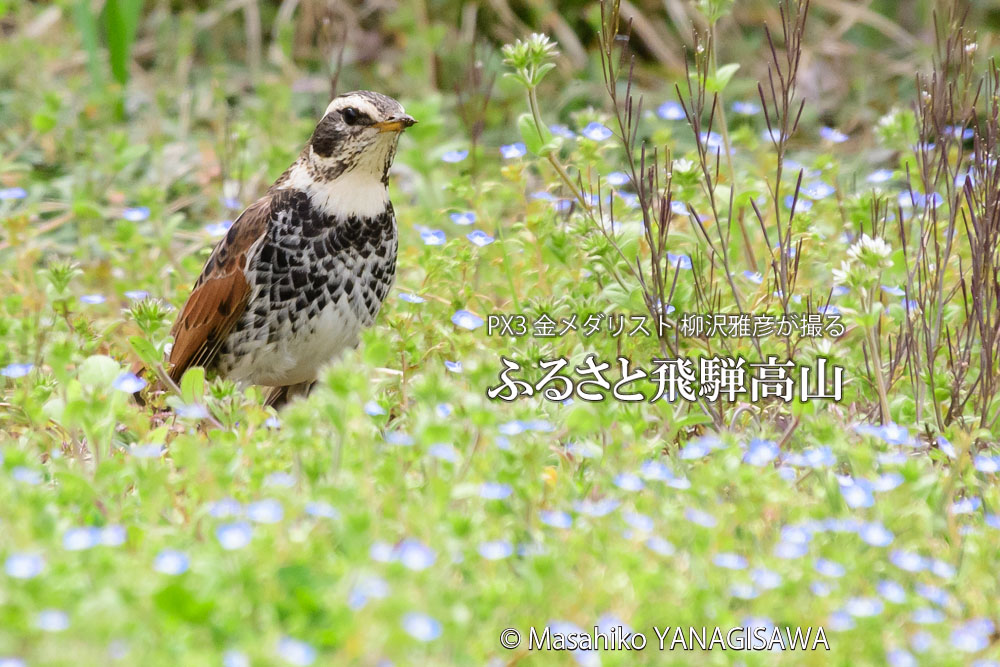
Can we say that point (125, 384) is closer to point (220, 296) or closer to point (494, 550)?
point (220, 296)

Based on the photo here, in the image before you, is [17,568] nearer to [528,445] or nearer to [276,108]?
[528,445]

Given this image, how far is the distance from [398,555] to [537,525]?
67 centimetres

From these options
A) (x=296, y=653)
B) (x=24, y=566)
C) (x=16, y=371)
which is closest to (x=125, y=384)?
(x=16, y=371)

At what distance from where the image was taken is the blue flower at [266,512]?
2.67m

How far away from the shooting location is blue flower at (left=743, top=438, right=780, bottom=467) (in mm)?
3398

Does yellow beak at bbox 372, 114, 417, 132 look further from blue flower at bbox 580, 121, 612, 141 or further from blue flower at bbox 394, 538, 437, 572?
blue flower at bbox 394, 538, 437, 572

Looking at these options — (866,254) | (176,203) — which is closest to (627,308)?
(866,254)

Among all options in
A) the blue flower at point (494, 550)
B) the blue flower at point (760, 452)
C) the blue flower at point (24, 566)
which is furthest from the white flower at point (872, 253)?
the blue flower at point (24, 566)

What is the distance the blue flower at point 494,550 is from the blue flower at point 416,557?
0.52 feet

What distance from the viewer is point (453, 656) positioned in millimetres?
2486

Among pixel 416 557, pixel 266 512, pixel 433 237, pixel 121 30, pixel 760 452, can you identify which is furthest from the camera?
pixel 121 30

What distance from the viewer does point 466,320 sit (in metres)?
4.55

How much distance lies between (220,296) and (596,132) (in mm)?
1586

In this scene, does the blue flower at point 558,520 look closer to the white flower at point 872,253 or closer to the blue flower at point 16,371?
the white flower at point 872,253
